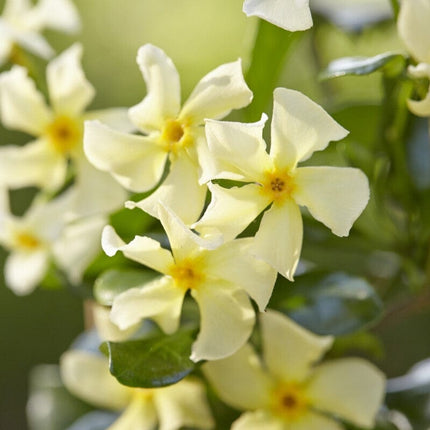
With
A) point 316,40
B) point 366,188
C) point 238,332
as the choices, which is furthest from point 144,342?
point 316,40

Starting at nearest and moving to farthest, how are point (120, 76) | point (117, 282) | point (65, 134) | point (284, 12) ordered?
point (284, 12)
point (117, 282)
point (65, 134)
point (120, 76)

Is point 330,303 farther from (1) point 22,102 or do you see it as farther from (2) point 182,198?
(1) point 22,102

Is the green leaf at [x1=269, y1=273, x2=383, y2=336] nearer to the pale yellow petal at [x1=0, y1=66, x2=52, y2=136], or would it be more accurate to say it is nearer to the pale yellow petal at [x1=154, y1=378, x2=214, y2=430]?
the pale yellow petal at [x1=154, y1=378, x2=214, y2=430]

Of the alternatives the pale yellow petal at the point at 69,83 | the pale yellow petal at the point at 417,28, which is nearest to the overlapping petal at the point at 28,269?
the pale yellow petal at the point at 69,83

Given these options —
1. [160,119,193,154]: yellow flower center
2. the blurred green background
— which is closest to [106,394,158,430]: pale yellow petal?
[160,119,193,154]: yellow flower center

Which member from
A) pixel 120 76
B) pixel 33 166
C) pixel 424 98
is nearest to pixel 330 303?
pixel 424 98
